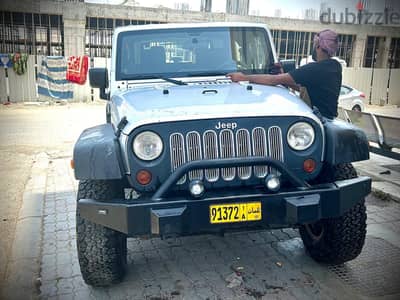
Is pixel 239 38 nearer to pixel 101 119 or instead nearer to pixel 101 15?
pixel 101 119

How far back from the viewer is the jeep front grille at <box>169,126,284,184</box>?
2859mm

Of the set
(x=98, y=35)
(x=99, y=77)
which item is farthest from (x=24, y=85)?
(x=99, y=77)

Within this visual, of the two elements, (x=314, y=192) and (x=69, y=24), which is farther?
(x=69, y=24)

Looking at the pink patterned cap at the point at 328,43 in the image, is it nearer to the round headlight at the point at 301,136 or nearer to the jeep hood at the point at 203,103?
the jeep hood at the point at 203,103

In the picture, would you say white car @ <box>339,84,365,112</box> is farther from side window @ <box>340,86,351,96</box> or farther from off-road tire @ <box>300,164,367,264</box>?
off-road tire @ <box>300,164,367,264</box>

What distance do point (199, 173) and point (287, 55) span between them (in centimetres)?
1940

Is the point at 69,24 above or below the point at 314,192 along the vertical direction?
above

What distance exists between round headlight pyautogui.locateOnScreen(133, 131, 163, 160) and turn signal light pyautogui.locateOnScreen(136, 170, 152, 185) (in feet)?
0.31

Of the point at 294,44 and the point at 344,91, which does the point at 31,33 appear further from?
the point at 344,91

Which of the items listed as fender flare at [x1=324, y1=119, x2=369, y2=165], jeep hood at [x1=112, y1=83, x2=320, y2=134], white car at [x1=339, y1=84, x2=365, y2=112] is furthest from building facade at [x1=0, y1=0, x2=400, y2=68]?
fender flare at [x1=324, y1=119, x2=369, y2=165]

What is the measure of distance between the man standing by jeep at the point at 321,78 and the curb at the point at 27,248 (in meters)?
2.54

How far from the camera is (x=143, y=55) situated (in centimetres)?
422

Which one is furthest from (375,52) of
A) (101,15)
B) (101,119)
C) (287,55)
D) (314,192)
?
(314,192)

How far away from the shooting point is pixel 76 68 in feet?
54.7
